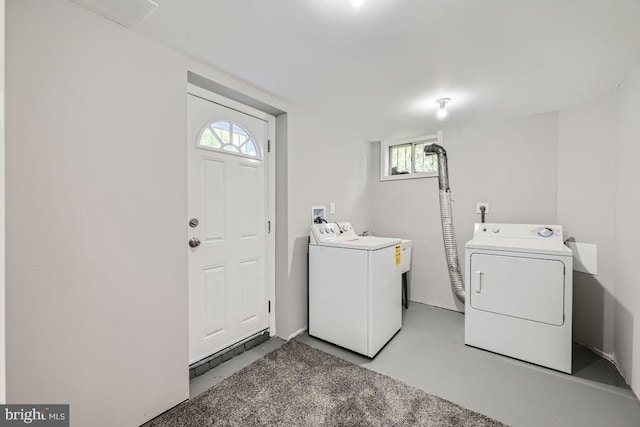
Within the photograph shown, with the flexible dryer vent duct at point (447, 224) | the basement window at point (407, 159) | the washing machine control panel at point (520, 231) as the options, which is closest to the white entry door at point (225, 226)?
the basement window at point (407, 159)

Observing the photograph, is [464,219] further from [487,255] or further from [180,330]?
[180,330]

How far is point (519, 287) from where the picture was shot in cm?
204

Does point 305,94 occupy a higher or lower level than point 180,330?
higher

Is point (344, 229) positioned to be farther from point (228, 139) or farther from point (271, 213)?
point (228, 139)

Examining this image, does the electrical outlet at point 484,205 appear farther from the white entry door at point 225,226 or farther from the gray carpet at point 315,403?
the white entry door at point 225,226

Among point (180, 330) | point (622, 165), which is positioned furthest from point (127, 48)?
point (622, 165)

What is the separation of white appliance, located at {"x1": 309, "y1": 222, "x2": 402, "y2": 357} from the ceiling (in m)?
1.27

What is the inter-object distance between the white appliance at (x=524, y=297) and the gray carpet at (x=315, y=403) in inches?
33.2

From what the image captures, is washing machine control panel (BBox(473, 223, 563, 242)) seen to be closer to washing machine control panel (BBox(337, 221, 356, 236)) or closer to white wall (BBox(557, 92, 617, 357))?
white wall (BBox(557, 92, 617, 357))

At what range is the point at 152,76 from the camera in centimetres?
148

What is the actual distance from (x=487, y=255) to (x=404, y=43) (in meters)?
1.74

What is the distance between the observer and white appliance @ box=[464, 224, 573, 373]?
190 cm

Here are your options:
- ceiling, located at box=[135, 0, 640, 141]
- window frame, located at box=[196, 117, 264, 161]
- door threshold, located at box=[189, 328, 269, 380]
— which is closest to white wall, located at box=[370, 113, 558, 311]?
ceiling, located at box=[135, 0, 640, 141]

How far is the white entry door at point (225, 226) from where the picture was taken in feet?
6.19
